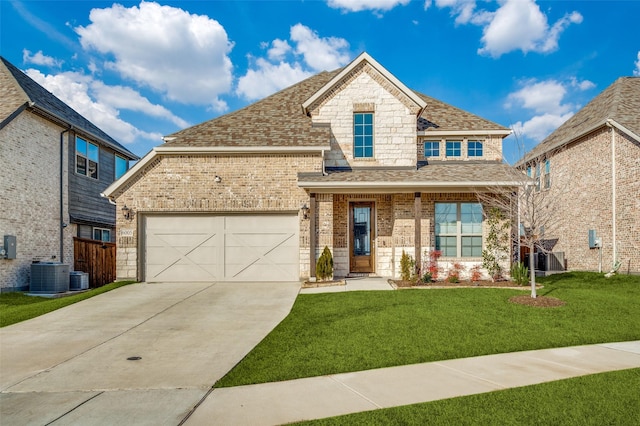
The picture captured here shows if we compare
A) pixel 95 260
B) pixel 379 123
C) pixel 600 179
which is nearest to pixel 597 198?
pixel 600 179

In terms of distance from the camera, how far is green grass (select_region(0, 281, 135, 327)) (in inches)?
401

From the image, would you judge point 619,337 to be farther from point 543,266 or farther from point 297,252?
point 543,266

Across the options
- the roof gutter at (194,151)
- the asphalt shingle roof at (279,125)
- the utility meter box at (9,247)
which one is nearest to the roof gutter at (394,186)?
the roof gutter at (194,151)

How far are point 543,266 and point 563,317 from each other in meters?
14.3

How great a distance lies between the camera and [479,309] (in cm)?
961

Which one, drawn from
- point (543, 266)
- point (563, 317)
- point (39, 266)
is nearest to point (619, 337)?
point (563, 317)

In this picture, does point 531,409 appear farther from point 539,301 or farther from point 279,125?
point 279,125

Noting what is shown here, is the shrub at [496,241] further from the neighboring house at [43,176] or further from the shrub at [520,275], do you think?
the neighboring house at [43,176]

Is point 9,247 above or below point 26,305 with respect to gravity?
above

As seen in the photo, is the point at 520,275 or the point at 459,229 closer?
the point at 520,275

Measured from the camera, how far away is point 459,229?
14.8 metres

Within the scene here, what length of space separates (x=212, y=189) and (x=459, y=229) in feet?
29.1

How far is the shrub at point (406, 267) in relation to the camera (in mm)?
13852

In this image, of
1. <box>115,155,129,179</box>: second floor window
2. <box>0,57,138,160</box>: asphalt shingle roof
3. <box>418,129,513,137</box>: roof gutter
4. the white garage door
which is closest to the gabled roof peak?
<box>418,129,513,137</box>: roof gutter
